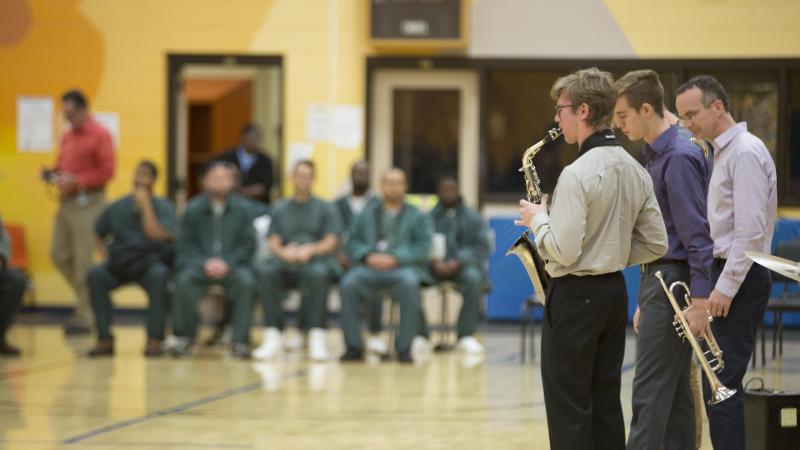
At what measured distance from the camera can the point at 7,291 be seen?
31.3 feet

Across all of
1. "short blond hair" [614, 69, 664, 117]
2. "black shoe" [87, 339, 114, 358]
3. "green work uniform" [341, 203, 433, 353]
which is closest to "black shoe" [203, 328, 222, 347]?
"black shoe" [87, 339, 114, 358]

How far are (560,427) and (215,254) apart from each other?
6264mm

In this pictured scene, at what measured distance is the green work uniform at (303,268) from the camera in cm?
978

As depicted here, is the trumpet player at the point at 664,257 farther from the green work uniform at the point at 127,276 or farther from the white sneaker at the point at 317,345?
the green work uniform at the point at 127,276

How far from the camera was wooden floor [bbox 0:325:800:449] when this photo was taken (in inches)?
238

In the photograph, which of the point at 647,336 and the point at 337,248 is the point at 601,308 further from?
the point at 337,248

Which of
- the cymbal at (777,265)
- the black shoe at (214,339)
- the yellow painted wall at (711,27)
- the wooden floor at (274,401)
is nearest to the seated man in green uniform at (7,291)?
the wooden floor at (274,401)

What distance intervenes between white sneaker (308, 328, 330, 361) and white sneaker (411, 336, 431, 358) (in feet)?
2.61

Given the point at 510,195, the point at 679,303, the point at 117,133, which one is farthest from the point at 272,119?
the point at 679,303

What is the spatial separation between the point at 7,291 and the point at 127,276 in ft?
3.08

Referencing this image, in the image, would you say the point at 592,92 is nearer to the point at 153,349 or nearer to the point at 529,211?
the point at 529,211

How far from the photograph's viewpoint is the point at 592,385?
4.05 metres

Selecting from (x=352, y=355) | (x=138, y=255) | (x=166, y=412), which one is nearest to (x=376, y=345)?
(x=352, y=355)

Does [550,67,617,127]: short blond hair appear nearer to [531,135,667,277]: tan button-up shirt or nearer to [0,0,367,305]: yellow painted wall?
[531,135,667,277]: tan button-up shirt
